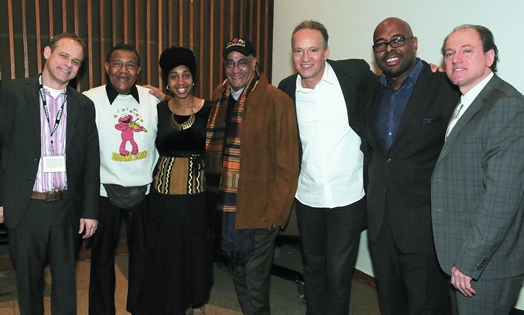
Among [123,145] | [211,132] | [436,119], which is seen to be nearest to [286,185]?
[211,132]

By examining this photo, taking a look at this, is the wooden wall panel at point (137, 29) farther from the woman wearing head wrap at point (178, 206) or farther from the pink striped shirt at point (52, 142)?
the pink striped shirt at point (52, 142)

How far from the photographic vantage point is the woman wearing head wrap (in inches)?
110

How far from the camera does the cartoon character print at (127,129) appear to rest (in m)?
2.77

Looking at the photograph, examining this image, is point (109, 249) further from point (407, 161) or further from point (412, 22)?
point (412, 22)

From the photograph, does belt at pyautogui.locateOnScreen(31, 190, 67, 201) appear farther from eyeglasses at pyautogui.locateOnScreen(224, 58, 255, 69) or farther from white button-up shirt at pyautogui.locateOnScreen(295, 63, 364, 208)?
white button-up shirt at pyautogui.locateOnScreen(295, 63, 364, 208)

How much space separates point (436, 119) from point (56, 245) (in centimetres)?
226

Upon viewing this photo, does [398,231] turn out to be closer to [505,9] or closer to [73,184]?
[505,9]

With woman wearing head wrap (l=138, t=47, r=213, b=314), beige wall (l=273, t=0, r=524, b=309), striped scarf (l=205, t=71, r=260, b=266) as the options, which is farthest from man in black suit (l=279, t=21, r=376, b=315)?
beige wall (l=273, t=0, r=524, b=309)

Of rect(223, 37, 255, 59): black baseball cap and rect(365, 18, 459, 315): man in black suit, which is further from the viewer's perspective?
rect(223, 37, 255, 59): black baseball cap

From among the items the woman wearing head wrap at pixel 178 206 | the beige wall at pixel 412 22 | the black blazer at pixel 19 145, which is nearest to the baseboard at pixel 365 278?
the beige wall at pixel 412 22

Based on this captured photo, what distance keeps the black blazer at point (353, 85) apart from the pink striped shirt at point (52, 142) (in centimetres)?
142

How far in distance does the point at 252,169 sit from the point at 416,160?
0.97 m

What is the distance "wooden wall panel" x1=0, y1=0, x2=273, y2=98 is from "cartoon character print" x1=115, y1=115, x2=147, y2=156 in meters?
1.67

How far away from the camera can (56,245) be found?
2.47 meters
